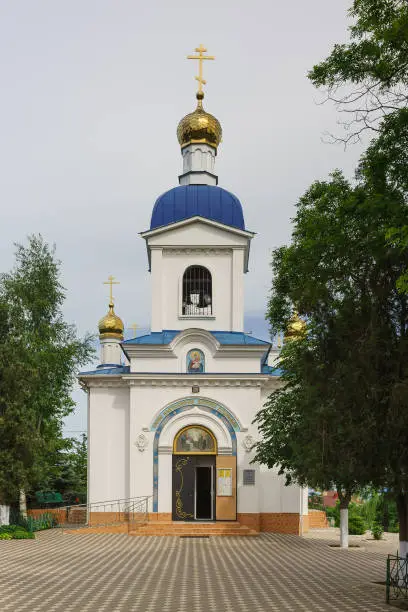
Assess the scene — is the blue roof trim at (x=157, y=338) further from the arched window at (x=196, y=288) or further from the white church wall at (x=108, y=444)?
the white church wall at (x=108, y=444)

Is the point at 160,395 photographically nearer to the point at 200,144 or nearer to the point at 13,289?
the point at 13,289

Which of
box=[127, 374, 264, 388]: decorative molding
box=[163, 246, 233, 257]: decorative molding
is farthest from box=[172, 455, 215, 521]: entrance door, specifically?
box=[163, 246, 233, 257]: decorative molding

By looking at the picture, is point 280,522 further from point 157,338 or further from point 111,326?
point 111,326

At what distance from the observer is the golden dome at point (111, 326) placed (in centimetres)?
3086

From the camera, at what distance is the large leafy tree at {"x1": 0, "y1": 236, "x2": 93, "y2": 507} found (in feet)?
78.2

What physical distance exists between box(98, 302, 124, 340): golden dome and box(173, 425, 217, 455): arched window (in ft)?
22.1

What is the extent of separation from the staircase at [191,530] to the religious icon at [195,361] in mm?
4742

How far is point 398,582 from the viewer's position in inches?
508

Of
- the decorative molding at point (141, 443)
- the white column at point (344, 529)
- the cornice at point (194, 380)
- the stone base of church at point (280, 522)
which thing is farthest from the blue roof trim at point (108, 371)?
the white column at point (344, 529)

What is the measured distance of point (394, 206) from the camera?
1073 cm

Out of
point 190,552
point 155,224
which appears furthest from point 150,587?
point 155,224

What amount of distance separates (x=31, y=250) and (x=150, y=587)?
62.5 feet

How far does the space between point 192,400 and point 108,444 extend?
3289 mm

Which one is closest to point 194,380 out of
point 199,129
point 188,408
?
point 188,408
